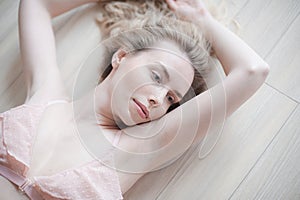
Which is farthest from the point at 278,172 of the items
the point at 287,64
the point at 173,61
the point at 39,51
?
the point at 39,51

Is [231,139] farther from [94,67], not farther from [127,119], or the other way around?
[94,67]

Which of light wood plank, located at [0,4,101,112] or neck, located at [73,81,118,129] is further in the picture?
light wood plank, located at [0,4,101,112]

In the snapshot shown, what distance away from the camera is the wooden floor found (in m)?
0.96

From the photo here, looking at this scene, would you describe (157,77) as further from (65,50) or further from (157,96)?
(65,50)

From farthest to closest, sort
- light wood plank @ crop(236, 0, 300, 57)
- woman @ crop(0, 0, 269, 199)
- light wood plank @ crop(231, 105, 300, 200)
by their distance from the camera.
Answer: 1. light wood plank @ crop(236, 0, 300, 57)
2. light wood plank @ crop(231, 105, 300, 200)
3. woman @ crop(0, 0, 269, 199)

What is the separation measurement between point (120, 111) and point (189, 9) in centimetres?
32

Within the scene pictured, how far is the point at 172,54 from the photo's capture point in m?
0.86

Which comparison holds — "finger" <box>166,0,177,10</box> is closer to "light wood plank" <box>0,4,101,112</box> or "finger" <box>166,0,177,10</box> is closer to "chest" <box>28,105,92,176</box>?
"light wood plank" <box>0,4,101,112</box>

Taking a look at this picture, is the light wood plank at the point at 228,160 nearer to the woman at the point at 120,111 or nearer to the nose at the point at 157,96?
the woman at the point at 120,111

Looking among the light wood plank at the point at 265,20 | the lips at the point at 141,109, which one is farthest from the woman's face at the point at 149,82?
the light wood plank at the point at 265,20

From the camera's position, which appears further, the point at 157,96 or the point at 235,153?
the point at 235,153

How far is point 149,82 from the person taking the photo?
841 mm

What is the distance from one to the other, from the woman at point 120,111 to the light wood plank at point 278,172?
0.17 meters

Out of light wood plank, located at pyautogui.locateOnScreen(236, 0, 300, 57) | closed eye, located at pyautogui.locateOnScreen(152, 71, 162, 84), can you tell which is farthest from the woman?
light wood plank, located at pyautogui.locateOnScreen(236, 0, 300, 57)
